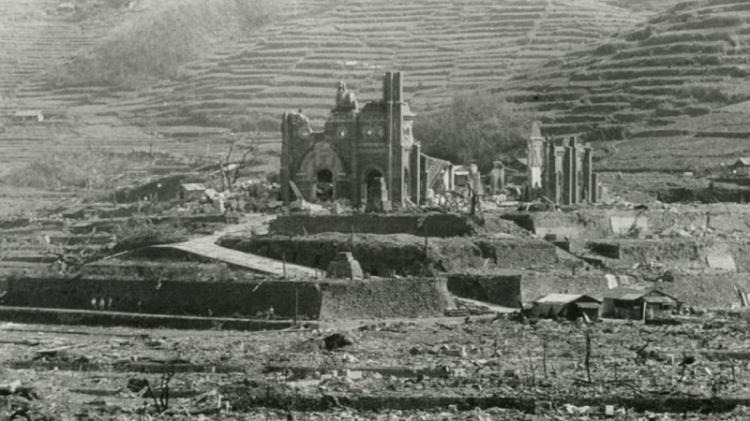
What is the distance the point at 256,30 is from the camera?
146375 millimetres

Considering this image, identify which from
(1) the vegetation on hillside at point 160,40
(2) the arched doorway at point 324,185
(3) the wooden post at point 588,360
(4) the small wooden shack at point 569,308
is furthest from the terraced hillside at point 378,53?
(3) the wooden post at point 588,360

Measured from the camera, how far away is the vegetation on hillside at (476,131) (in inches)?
3688

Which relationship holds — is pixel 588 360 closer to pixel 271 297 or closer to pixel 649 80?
pixel 271 297

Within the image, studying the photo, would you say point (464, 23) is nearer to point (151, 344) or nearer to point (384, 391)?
point (151, 344)

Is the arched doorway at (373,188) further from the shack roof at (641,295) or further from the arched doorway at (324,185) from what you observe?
the shack roof at (641,295)

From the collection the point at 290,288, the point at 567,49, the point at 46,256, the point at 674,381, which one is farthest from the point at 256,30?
the point at 674,381

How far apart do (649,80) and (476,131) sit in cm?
1129

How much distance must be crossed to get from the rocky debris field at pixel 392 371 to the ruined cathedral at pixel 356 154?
53.2 feet

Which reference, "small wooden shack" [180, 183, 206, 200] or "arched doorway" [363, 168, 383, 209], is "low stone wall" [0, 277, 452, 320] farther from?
"small wooden shack" [180, 183, 206, 200]

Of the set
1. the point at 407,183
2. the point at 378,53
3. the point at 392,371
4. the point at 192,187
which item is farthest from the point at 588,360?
the point at 378,53

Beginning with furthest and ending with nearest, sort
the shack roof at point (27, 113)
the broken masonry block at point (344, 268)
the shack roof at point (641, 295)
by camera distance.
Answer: the shack roof at point (27, 113), the broken masonry block at point (344, 268), the shack roof at point (641, 295)

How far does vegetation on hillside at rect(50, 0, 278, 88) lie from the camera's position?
136825mm

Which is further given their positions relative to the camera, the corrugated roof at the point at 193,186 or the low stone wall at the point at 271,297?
the corrugated roof at the point at 193,186

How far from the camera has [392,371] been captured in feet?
157
